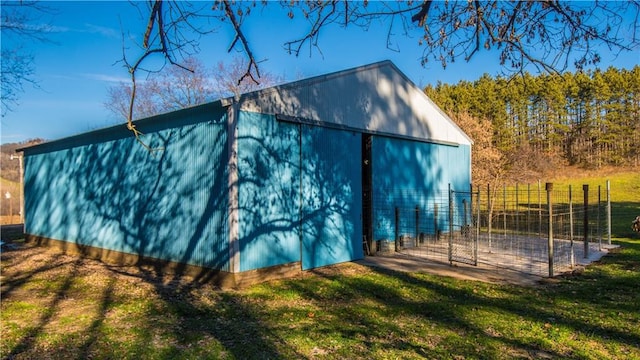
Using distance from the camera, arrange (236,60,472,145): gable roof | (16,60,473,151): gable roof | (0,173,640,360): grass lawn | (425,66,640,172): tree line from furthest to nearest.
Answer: (425,66,640,172): tree line < (236,60,472,145): gable roof < (16,60,473,151): gable roof < (0,173,640,360): grass lawn

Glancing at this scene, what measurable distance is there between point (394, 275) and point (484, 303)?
2.38 meters

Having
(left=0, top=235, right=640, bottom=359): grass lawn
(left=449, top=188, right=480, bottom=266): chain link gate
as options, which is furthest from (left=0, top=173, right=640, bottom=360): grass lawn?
(left=449, top=188, right=480, bottom=266): chain link gate

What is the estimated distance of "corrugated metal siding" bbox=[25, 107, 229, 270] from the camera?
27.5 ft

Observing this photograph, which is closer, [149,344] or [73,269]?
[149,344]

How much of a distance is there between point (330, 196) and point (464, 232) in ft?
14.5

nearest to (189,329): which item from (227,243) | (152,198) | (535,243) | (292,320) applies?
(292,320)

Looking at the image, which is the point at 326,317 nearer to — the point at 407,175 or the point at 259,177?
the point at 259,177

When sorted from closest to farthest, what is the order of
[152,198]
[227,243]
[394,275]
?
[227,243] → [394,275] → [152,198]

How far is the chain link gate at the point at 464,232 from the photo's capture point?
960 cm

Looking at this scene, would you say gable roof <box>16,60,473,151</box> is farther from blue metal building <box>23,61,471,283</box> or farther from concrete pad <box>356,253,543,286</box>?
concrete pad <box>356,253,543,286</box>

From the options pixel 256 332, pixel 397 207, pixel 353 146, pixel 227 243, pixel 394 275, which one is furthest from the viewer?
pixel 397 207

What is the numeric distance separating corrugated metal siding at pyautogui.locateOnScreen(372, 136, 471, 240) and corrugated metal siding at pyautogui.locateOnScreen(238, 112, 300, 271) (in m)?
3.06

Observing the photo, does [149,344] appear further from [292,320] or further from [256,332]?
[292,320]

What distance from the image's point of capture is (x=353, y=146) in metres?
10.7
